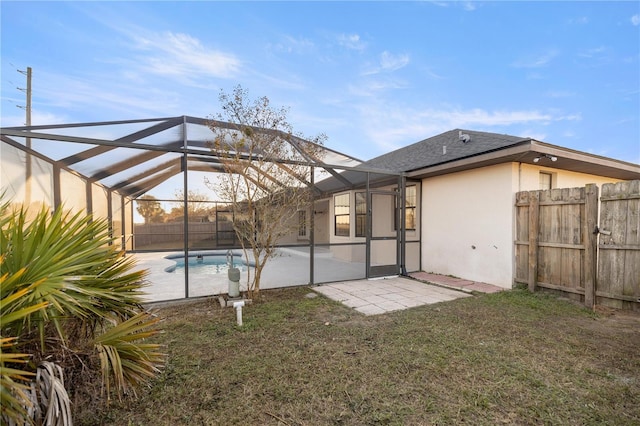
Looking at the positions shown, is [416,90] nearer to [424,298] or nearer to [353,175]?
[353,175]

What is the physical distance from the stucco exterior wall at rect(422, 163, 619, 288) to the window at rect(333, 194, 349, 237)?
2695 mm

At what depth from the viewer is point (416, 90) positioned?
11078mm

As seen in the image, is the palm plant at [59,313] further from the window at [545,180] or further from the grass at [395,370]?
the window at [545,180]

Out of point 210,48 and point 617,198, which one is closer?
point 617,198

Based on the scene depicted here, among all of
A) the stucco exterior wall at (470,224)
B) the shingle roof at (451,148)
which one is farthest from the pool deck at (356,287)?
the shingle roof at (451,148)

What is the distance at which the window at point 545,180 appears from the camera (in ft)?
21.6

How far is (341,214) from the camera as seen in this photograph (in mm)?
10289

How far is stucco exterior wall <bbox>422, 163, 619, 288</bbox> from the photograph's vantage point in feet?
19.7

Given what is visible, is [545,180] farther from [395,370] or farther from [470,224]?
[395,370]

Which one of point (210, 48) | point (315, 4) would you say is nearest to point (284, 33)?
point (315, 4)

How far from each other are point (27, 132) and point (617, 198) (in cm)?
949

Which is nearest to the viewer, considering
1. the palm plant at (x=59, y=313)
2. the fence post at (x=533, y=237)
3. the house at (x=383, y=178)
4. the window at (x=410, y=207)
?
the palm plant at (x=59, y=313)

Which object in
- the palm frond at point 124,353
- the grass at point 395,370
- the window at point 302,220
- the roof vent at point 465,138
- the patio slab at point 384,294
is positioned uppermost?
the roof vent at point 465,138

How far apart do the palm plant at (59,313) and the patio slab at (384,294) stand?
11.6 feet
